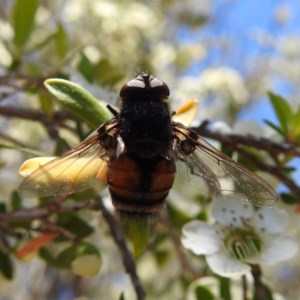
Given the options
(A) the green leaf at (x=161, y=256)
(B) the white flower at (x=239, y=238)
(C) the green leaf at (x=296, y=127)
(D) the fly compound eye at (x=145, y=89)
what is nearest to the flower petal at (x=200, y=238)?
(B) the white flower at (x=239, y=238)

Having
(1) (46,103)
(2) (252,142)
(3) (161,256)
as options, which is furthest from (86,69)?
(3) (161,256)

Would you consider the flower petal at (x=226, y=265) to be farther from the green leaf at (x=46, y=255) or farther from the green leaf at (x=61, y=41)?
the green leaf at (x=61, y=41)

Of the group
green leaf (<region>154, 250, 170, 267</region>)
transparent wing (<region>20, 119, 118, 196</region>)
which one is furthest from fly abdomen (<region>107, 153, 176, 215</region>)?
green leaf (<region>154, 250, 170, 267</region>)

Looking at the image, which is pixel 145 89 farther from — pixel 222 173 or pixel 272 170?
pixel 272 170

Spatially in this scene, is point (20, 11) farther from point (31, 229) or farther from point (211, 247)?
point (211, 247)

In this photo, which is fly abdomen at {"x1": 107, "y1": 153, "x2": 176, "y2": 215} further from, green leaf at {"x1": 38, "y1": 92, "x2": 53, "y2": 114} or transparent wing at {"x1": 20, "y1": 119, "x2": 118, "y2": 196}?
green leaf at {"x1": 38, "y1": 92, "x2": 53, "y2": 114}

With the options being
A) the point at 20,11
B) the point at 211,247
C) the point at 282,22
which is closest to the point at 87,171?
the point at 211,247
